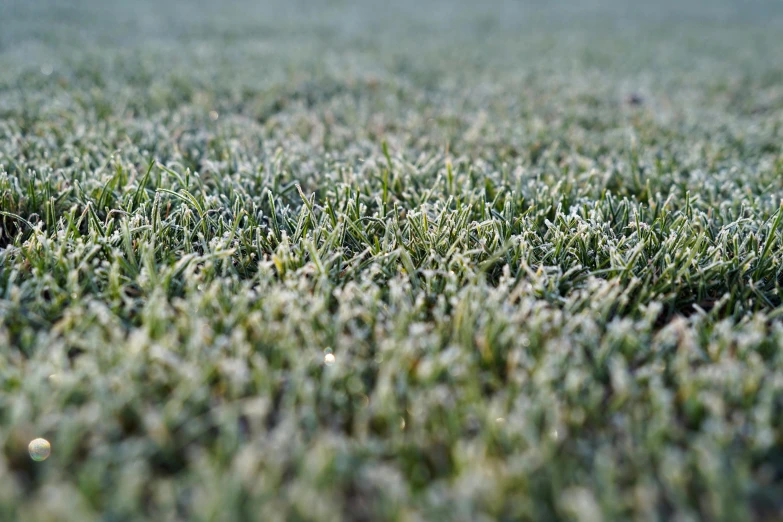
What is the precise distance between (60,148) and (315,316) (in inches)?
67.3

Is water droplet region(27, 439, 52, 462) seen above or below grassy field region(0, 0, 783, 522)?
below

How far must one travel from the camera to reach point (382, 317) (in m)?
1.49

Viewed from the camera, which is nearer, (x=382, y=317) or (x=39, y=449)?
(x=39, y=449)

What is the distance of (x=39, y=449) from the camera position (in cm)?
112

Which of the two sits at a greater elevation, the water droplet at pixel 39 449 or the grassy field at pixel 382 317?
the grassy field at pixel 382 317

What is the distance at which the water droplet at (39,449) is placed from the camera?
111cm

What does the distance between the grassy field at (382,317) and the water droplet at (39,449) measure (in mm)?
10

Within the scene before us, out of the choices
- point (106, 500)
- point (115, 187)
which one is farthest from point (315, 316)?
point (115, 187)

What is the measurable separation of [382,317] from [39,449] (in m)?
0.75

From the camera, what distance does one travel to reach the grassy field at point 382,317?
3.48 feet

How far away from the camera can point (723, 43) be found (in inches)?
278

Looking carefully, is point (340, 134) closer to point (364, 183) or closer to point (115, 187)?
point (364, 183)

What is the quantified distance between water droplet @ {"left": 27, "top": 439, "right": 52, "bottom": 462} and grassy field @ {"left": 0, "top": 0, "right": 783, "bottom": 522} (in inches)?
0.4

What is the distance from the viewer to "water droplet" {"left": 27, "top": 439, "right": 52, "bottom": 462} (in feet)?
3.64
